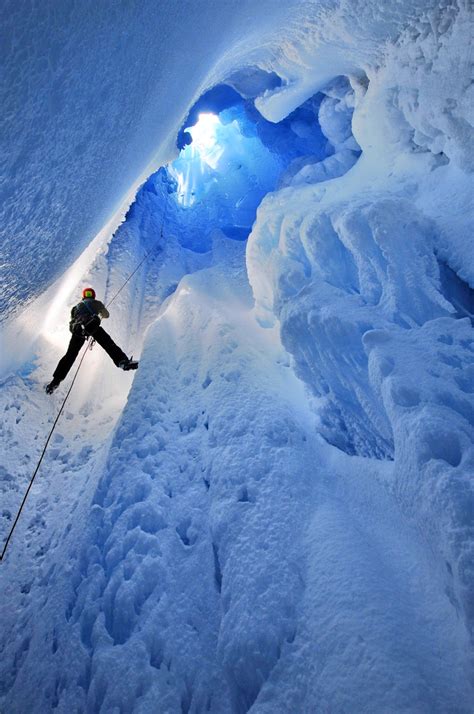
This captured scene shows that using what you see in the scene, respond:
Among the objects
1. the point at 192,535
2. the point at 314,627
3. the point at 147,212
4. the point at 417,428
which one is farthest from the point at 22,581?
the point at 147,212

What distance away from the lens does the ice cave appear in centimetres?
188

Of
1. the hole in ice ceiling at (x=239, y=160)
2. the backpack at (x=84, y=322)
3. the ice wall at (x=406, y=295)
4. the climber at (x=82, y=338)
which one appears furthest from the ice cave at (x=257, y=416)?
the hole in ice ceiling at (x=239, y=160)

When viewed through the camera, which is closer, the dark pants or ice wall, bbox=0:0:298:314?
ice wall, bbox=0:0:298:314

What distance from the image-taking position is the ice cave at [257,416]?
188 centimetres

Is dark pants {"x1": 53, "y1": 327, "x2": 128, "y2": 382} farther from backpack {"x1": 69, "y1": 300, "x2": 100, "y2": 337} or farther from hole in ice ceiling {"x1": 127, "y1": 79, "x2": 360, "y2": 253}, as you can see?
hole in ice ceiling {"x1": 127, "y1": 79, "x2": 360, "y2": 253}

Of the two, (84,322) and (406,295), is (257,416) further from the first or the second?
(84,322)

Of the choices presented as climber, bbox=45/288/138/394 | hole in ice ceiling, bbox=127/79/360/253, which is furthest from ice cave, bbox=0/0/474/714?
hole in ice ceiling, bbox=127/79/360/253

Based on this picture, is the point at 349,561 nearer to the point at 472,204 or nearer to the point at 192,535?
the point at 192,535

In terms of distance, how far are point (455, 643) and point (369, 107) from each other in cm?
542

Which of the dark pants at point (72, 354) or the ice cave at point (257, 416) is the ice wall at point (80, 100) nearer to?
the ice cave at point (257, 416)

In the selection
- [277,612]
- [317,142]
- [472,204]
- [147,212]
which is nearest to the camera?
[277,612]

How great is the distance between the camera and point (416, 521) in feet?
6.70

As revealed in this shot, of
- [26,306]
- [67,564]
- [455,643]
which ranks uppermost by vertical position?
[26,306]

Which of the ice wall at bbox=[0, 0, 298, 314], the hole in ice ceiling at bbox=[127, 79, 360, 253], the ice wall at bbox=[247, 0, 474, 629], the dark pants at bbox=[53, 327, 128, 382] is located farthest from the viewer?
the hole in ice ceiling at bbox=[127, 79, 360, 253]
